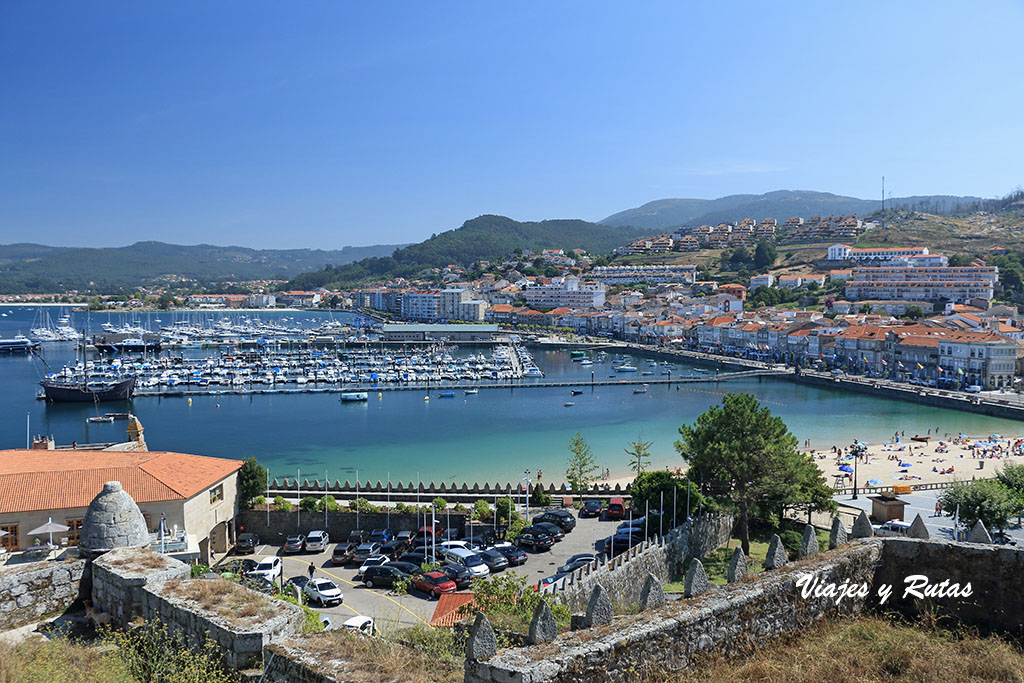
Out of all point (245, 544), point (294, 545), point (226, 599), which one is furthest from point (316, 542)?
point (226, 599)

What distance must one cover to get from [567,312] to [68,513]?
309 ft

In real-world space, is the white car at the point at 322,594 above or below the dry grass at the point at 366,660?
below

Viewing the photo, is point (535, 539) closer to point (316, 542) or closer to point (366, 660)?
point (316, 542)

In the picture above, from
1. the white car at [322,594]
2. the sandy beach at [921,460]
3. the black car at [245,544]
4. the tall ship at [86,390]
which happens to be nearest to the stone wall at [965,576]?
the white car at [322,594]

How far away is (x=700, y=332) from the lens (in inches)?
3152

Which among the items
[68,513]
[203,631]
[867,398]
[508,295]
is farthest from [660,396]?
[508,295]

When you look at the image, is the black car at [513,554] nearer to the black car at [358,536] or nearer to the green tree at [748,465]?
the black car at [358,536]

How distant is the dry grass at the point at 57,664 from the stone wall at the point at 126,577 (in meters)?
0.43

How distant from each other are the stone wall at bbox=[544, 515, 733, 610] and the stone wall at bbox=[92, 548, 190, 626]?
552 centimetres

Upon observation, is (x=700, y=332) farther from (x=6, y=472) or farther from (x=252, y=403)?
(x=6, y=472)

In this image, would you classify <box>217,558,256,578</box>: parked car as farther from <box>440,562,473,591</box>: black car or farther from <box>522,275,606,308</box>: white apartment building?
<box>522,275,606,308</box>: white apartment building

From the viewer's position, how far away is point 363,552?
1457cm

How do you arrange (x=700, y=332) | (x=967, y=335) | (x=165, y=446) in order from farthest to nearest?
(x=700, y=332) < (x=967, y=335) < (x=165, y=446)

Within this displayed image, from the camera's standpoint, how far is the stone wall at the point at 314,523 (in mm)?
16203
